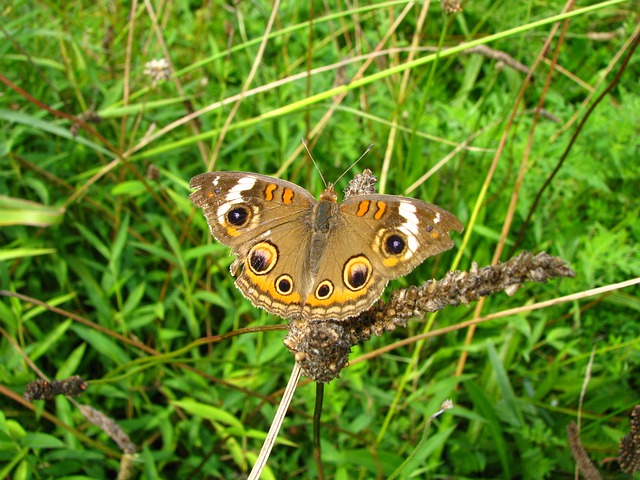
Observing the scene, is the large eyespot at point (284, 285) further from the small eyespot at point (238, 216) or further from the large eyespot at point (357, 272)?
the small eyespot at point (238, 216)

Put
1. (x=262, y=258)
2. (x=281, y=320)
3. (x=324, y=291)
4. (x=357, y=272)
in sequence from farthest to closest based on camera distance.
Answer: (x=281, y=320)
(x=262, y=258)
(x=357, y=272)
(x=324, y=291)

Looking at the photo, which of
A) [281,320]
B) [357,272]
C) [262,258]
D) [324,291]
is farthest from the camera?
[281,320]

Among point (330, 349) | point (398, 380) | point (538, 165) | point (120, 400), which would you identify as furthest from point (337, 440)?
point (538, 165)

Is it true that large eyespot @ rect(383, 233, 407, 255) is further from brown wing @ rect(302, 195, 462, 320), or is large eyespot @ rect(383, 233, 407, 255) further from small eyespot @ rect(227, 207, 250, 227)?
small eyespot @ rect(227, 207, 250, 227)

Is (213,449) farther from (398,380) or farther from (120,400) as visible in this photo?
(398,380)

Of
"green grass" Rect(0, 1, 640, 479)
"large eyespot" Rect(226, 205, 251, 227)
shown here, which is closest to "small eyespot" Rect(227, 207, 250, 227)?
"large eyespot" Rect(226, 205, 251, 227)

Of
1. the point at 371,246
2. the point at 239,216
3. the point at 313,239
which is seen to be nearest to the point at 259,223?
the point at 239,216

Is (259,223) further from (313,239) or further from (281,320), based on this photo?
(281,320)
